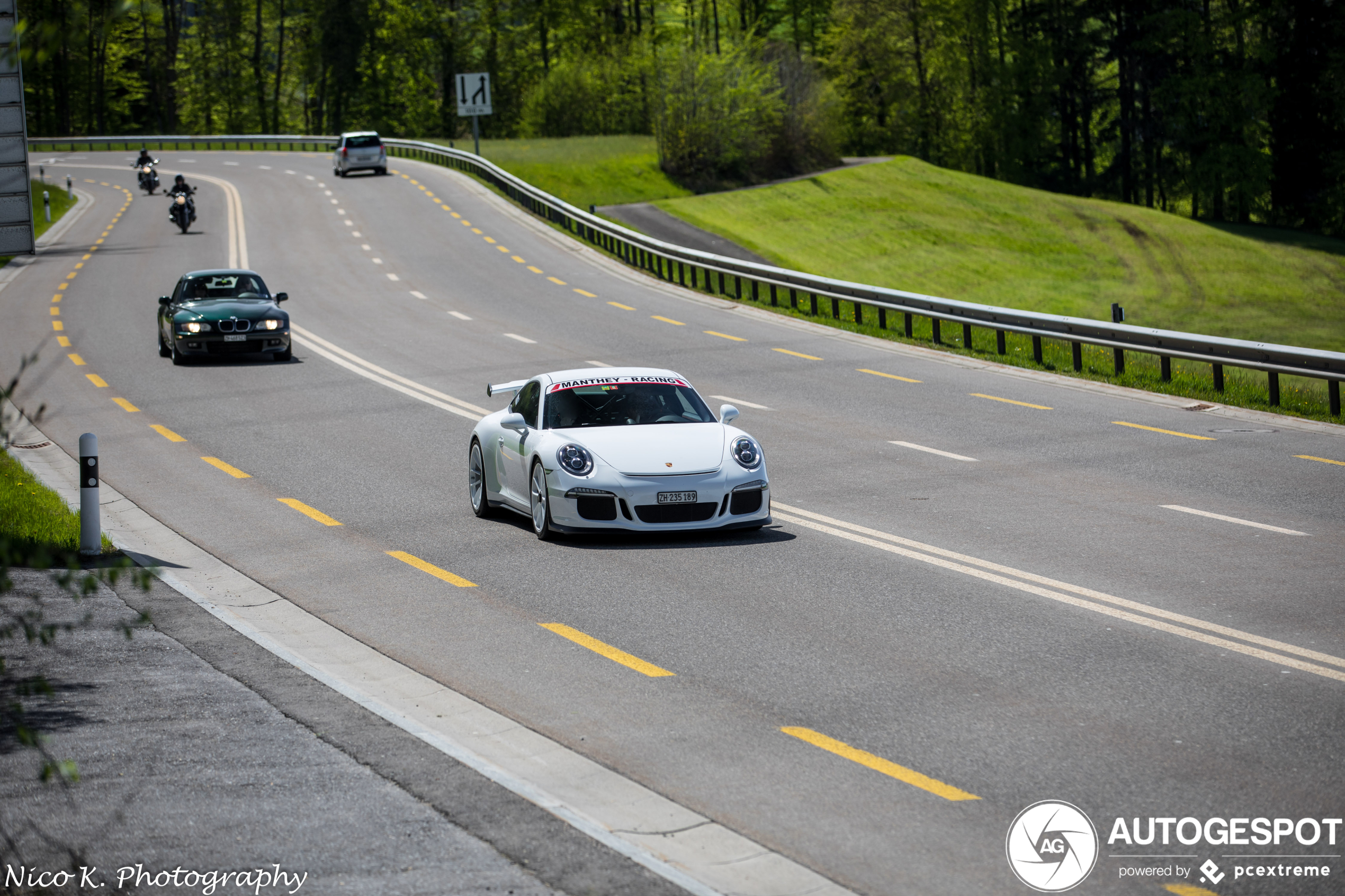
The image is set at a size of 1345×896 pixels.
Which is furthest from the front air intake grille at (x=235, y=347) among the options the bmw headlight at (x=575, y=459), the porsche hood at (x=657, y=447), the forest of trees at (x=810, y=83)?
the forest of trees at (x=810, y=83)

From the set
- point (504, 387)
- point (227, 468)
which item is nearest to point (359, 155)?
point (227, 468)

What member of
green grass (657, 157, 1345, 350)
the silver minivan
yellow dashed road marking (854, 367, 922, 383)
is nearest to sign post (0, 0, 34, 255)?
yellow dashed road marking (854, 367, 922, 383)

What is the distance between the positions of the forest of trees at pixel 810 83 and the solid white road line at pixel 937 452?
5607 centimetres

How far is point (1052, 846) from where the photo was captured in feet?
18.2

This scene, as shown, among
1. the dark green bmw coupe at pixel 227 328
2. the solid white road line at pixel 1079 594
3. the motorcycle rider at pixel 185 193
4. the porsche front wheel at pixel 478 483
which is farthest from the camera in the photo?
the motorcycle rider at pixel 185 193

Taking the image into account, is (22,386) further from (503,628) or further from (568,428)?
(503,628)

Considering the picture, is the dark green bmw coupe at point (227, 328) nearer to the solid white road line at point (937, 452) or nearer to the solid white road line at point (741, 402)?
the solid white road line at point (741, 402)

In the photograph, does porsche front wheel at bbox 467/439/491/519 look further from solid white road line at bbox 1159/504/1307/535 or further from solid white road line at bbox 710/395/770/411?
solid white road line at bbox 710/395/770/411

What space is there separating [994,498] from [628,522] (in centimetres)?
357

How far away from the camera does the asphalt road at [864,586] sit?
6.25m

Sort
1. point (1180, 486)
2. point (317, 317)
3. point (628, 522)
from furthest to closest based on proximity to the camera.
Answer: point (317, 317)
point (1180, 486)
point (628, 522)

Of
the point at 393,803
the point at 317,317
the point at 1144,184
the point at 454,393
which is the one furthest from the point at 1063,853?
the point at 1144,184

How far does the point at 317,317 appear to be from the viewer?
3038 centimetres

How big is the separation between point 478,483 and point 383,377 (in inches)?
383
